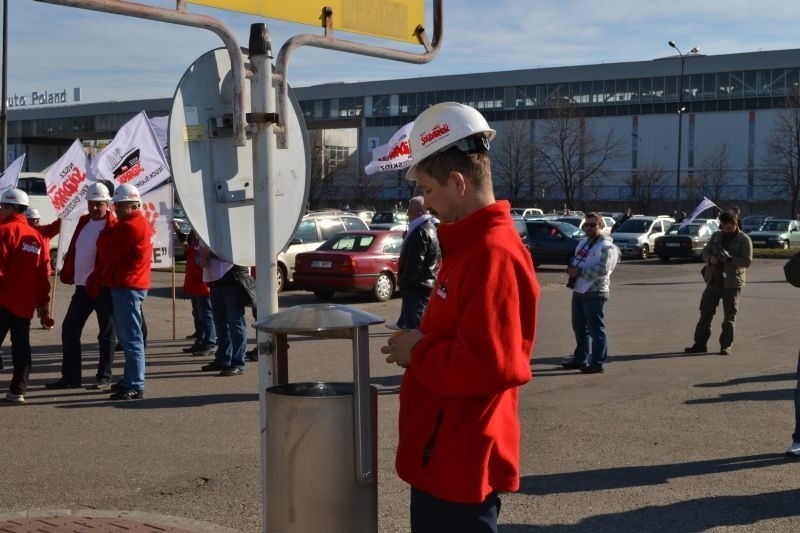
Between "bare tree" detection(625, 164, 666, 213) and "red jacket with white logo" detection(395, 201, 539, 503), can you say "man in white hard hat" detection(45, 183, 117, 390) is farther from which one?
"bare tree" detection(625, 164, 666, 213)

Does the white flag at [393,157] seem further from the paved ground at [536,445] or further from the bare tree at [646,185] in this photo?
the bare tree at [646,185]

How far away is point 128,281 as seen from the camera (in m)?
9.66

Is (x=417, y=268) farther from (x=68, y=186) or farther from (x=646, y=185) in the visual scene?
(x=646, y=185)

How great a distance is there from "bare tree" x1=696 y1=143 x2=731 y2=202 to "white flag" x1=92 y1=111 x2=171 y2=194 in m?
60.5

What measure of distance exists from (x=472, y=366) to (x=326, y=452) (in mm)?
805

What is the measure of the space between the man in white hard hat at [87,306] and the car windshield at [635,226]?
32.2m

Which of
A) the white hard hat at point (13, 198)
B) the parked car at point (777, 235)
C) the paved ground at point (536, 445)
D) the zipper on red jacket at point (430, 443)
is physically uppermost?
the white hard hat at point (13, 198)

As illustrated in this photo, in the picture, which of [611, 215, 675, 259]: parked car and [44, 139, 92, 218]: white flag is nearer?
[44, 139, 92, 218]: white flag

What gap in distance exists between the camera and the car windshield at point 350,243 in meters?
21.0

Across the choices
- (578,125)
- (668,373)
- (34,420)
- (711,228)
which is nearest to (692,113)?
(578,125)

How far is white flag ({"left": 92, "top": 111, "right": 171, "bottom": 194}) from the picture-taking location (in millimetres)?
14758

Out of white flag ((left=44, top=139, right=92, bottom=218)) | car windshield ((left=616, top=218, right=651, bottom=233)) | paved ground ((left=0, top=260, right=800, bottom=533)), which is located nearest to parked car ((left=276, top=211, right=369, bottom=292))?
white flag ((left=44, top=139, right=92, bottom=218))

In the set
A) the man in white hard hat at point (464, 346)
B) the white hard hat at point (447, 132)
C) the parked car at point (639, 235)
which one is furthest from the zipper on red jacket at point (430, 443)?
the parked car at point (639, 235)

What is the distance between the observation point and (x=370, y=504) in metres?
3.62
